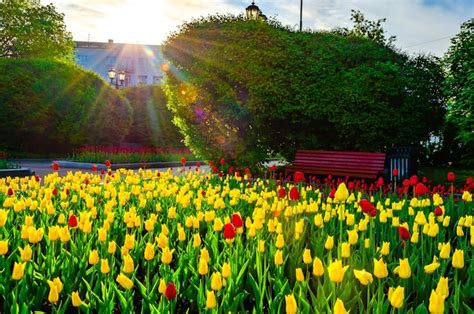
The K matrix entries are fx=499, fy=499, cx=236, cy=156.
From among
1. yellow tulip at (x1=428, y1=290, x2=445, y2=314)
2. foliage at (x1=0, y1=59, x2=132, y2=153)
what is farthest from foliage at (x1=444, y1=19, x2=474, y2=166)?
foliage at (x1=0, y1=59, x2=132, y2=153)

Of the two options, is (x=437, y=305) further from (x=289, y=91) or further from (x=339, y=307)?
(x=289, y=91)

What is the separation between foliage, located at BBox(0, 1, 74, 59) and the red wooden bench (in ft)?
112

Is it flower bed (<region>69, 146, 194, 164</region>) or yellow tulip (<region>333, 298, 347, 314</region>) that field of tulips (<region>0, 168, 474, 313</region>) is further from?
flower bed (<region>69, 146, 194, 164</region>)

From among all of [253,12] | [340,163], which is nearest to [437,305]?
[340,163]

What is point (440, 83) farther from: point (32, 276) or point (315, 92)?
point (32, 276)

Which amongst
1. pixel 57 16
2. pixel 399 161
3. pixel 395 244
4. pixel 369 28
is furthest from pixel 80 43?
pixel 395 244

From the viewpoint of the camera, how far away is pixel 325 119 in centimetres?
1292

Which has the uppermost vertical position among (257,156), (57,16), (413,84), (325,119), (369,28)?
(57,16)

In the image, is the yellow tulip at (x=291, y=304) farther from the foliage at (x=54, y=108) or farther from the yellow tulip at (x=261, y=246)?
the foliage at (x=54, y=108)

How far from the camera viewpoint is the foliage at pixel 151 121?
3619 centimetres

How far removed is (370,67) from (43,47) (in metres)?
34.6

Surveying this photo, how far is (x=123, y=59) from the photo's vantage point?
81500 mm

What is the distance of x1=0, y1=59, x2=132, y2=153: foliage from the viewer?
28.4 m

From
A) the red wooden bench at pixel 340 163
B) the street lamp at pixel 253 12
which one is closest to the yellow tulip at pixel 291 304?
the red wooden bench at pixel 340 163
